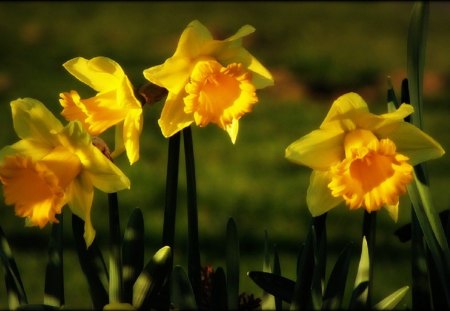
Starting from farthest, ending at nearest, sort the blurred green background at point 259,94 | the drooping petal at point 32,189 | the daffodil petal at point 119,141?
the blurred green background at point 259,94, the daffodil petal at point 119,141, the drooping petal at point 32,189

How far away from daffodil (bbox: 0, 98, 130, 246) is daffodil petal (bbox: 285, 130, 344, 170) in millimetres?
196

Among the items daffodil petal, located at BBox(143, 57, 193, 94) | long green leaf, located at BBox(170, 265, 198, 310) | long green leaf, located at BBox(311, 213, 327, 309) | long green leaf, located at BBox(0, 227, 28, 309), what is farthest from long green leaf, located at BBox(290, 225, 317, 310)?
long green leaf, located at BBox(0, 227, 28, 309)

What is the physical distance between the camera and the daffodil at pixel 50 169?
0.89 metres

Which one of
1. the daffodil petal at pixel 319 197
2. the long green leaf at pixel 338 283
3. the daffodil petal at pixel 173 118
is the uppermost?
the daffodil petal at pixel 173 118

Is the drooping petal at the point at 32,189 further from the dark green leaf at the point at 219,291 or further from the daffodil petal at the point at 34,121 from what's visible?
the dark green leaf at the point at 219,291

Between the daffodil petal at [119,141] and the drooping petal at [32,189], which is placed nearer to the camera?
the drooping petal at [32,189]

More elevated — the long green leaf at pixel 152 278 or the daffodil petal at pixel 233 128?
the daffodil petal at pixel 233 128

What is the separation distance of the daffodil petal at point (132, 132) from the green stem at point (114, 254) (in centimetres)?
6

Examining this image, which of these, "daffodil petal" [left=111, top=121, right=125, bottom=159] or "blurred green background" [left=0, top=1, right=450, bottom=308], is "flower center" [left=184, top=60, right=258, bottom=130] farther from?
"blurred green background" [left=0, top=1, right=450, bottom=308]

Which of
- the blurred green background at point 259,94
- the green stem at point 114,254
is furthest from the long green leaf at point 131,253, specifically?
the blurred green background at point 259,94

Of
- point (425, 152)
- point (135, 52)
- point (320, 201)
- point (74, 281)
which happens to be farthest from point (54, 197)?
point (135, 52)

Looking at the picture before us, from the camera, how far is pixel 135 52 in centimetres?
502

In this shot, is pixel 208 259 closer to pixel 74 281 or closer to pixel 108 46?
pixel 74 281

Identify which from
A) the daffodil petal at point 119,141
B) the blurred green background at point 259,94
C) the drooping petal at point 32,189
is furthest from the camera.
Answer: the blurred green background at point 259,94
